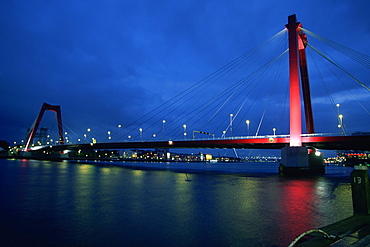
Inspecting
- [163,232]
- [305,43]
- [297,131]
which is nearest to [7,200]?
[163,232]

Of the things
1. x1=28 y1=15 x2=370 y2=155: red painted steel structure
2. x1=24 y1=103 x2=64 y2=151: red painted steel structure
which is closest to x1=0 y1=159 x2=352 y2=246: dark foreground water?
x1=28 y1=15 x2=370 y2=155: red painted steel structure

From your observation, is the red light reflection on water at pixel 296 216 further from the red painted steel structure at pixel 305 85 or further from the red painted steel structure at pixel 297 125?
the red painted steel structure at pixel 305 85

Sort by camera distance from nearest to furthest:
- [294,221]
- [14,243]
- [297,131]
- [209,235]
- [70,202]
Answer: [14,243] → [209,235] → [294,221] → [70,202] → [297,131]

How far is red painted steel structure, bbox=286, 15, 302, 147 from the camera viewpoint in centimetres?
3841

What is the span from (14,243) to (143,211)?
19.6 ft

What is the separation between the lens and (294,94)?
39.4 meters

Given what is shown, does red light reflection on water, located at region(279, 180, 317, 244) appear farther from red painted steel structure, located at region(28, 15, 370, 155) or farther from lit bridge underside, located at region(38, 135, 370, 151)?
lit bridge underside, located at region(38, 135, 370, 151)

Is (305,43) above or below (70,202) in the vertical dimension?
above

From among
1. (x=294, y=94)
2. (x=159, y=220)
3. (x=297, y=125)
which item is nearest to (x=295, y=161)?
(x=297, y=125)

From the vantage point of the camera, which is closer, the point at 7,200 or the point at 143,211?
the point at 143,211

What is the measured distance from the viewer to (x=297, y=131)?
38.3m

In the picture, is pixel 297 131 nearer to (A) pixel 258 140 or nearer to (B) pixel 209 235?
(A) pixel 258 140

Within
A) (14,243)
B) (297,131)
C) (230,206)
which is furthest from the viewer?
(297,131)

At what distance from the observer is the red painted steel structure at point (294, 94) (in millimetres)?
38406
